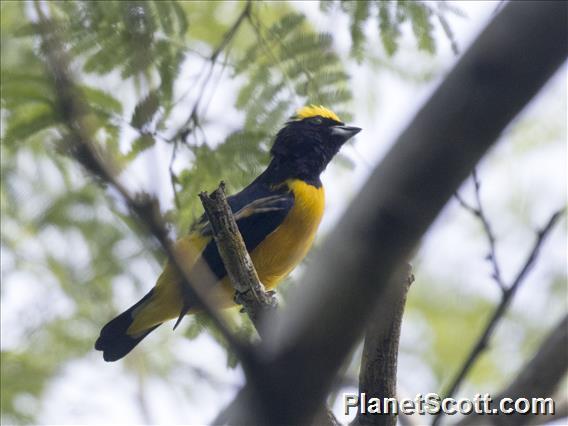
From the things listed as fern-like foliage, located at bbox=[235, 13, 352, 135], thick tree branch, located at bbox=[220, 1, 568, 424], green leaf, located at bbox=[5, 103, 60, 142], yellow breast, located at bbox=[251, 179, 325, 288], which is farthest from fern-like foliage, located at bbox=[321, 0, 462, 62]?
thick tree branch, located at bbox=[220, 1, 568, 424]

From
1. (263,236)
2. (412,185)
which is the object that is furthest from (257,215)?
(412,185)

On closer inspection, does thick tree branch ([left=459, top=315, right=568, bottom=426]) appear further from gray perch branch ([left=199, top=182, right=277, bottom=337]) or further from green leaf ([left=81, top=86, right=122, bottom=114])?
green leaf ([left=81, top=86, right=122, bottom=114])

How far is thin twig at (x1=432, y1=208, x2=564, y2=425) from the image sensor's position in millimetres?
2461

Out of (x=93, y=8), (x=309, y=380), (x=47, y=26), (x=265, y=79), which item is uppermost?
(x=93, y=8)

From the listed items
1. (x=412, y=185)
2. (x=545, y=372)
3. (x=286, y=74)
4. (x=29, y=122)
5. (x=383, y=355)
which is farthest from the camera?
(x=286, y=74)

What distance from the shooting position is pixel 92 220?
22.0 feet

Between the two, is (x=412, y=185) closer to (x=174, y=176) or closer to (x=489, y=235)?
(x=489, y=235)

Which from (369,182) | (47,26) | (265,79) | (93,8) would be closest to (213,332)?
(265,79)

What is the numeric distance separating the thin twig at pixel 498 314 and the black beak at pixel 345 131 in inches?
133

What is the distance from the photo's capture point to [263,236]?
541 centimetres

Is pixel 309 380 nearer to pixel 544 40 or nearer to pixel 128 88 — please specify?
pixel 544 40

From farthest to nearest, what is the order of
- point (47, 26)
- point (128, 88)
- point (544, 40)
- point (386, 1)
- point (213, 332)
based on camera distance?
1. point (128, 88)
2. point (386, 1)
3. point (213, 332)
4. point (47, 26)
5. point (544, 40)

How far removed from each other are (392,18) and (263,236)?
5.17 feet

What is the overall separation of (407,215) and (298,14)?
13.3ft
